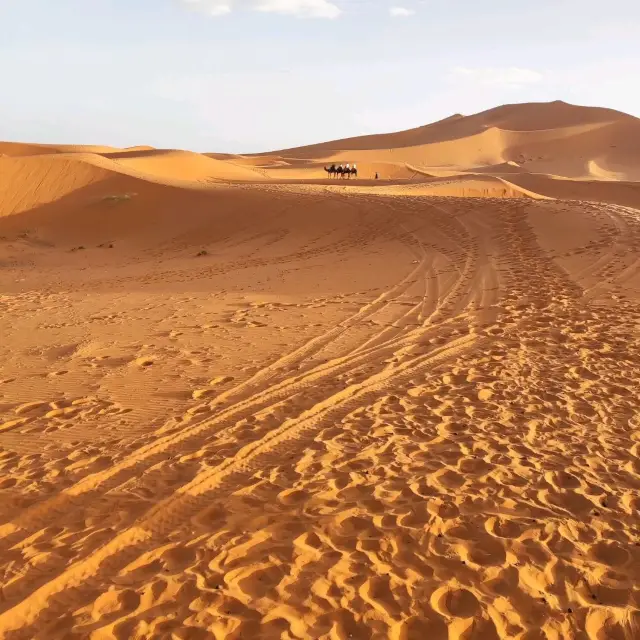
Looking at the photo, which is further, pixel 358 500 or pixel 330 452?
pixel 330 452

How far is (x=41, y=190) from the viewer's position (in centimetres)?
2458

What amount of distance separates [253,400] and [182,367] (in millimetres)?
1321

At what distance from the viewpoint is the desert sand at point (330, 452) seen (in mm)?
3186

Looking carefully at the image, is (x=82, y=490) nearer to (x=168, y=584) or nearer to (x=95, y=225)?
(x=168, y=584)

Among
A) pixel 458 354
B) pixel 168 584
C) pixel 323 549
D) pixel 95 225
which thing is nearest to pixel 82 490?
pixel 168 584

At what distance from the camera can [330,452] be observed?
4.72m

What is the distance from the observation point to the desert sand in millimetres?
3186

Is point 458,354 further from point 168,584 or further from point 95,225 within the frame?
point 95,225

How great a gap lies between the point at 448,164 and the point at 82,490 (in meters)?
62.8

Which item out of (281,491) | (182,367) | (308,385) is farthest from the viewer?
(182,367)

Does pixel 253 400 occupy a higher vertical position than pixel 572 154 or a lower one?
lower

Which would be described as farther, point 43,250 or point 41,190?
point 41,190

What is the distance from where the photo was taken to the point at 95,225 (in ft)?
70.8

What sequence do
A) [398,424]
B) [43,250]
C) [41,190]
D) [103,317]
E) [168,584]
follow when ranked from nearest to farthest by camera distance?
[168,584] → [398,424] → [103,317] → [43,250] → [41,190]
